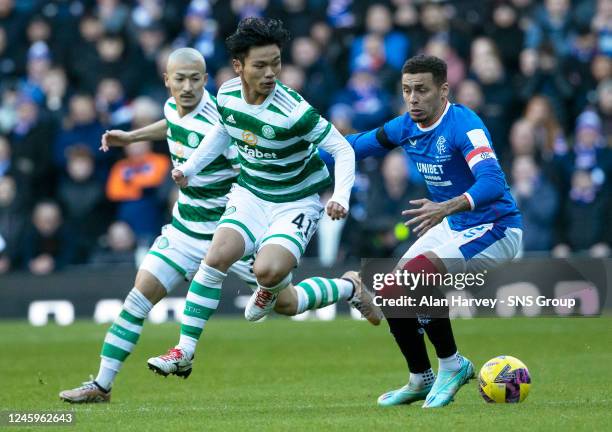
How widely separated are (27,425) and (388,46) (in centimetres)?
1177

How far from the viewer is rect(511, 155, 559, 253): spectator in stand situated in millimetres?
17000

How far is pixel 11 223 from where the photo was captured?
19125 millimetres

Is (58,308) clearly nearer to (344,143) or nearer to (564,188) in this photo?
(564,188)

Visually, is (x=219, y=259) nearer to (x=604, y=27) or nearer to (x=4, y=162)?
(x=604, y=27)

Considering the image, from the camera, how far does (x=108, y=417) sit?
28.9ft

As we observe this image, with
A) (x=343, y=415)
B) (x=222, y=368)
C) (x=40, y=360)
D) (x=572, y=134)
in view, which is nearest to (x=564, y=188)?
(x=572, y=134)

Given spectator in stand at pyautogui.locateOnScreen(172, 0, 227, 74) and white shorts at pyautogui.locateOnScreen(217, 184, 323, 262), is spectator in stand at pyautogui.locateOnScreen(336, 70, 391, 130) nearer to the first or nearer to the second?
spectator in stand at pyautogui.locateOnScreen(172, 0, 227, 74)

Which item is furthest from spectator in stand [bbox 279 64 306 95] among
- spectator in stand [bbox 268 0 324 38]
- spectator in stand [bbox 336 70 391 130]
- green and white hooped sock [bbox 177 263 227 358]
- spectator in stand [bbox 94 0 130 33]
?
green and white hooped sock [bbox 177 263 227 358]

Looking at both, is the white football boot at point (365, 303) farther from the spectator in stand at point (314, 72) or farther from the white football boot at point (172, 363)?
the spectator in stand at point (314, 72)

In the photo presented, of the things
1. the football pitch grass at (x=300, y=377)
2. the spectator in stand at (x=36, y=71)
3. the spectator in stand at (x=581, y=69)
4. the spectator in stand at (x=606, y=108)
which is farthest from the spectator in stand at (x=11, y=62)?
the spectator in stand at (x=606, y=108)

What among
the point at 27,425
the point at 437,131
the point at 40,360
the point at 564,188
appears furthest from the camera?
the point at 564,188

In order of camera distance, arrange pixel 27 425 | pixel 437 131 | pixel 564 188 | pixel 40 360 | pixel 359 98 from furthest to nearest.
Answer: pixel 359 98, pixel 564 188, pixel 40 360, pixel 437 131, pixel 27 425

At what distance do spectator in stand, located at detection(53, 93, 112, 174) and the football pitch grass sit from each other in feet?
8.56

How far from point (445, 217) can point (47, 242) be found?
10620 millimetres
